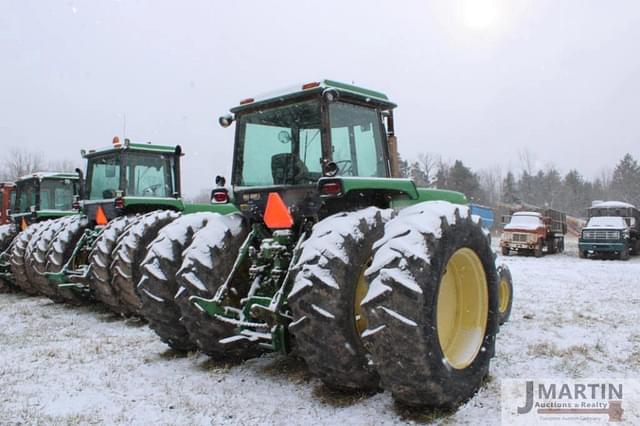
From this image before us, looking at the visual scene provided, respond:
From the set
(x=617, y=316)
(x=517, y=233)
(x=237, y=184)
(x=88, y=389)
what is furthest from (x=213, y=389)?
(x=517, y=233)

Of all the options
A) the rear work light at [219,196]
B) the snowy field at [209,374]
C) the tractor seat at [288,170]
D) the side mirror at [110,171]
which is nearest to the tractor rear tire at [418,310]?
the snowy field at [209,374]

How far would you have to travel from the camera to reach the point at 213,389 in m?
4.50

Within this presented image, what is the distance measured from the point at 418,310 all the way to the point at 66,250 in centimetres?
715

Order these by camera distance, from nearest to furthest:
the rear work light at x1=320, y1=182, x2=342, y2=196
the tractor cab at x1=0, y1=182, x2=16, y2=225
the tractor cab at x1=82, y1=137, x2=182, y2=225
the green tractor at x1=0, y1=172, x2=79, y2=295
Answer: the rear work light at x1=320, y1=182, x2=342, y2=196 < the tractor cab at x1=82, y1=137, x2=182, y2=225 < the green tractor at x1=0, y1=172, x2=79, y2=295 < the tractor cab at x1=0, y1=182, x2=16, y2=225

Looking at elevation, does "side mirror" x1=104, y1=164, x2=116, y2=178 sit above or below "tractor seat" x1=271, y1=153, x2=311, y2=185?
above

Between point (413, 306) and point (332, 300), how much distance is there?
1.98ft

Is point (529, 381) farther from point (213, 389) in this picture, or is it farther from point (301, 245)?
point (213, 389)

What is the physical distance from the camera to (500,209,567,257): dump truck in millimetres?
21562

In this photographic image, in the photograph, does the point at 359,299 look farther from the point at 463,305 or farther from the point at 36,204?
the point at 36,204

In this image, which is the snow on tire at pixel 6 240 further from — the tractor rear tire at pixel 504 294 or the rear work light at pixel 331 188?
the tractor rear tire at pixel 504 294

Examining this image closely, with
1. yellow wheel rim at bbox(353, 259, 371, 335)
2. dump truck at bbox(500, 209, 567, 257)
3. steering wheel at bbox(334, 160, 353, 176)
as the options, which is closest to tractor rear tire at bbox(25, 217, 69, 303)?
steering wheel at bbox(334, 160, 353, 176)

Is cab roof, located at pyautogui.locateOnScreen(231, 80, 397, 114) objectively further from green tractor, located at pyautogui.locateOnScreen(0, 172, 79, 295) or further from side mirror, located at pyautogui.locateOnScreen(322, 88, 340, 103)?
green tractor, located at pyautogui.locateOnScreen(0, 172, 79, 295)

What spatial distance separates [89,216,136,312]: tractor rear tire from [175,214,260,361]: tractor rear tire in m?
3.15

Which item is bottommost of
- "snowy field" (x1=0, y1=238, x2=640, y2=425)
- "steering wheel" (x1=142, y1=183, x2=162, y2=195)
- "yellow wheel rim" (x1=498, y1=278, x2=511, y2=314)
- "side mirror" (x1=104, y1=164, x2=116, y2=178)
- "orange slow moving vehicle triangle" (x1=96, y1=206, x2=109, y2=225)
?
"snowy field" (x1=0, y1=238, x2=640, y2=425)
